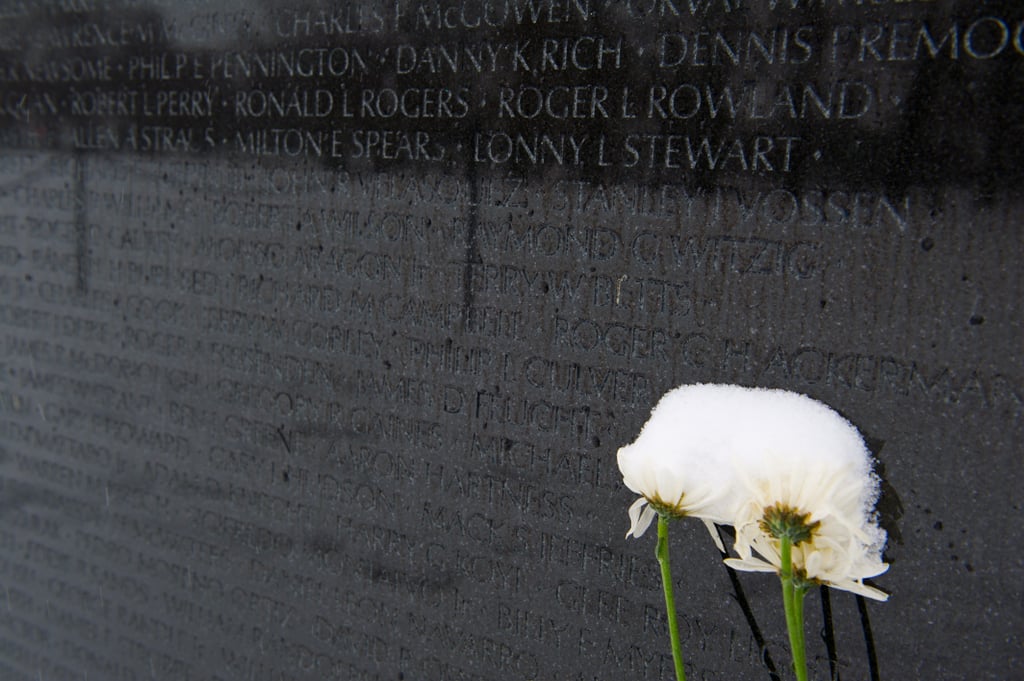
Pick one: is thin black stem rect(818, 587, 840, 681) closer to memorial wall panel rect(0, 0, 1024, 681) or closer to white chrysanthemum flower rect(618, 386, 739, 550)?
memorial wall panel rect(0, 0, 1024, 681)

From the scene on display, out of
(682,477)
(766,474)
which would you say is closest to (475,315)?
(682,477)

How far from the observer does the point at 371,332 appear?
2.28m

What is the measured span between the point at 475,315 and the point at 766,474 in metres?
1.07

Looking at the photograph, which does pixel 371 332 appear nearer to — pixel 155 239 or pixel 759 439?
pixel 155 239

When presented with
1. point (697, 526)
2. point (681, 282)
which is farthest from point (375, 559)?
point (681, 282)

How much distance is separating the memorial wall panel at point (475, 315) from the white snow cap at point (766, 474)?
172mm

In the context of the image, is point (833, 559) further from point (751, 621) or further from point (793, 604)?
point (751, 621)

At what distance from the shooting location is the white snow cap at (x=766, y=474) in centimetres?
115

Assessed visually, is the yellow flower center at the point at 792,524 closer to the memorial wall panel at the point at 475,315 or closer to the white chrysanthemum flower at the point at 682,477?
the white chrysanthemum flower at the point at 682,477

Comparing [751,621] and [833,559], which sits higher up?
[833,559]

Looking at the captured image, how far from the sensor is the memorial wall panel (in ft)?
5.25

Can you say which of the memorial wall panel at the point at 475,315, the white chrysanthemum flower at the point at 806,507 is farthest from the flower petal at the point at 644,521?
the memorial wall panel at the point at 475,315

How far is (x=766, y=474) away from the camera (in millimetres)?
1187

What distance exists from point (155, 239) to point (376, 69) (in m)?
1.03
